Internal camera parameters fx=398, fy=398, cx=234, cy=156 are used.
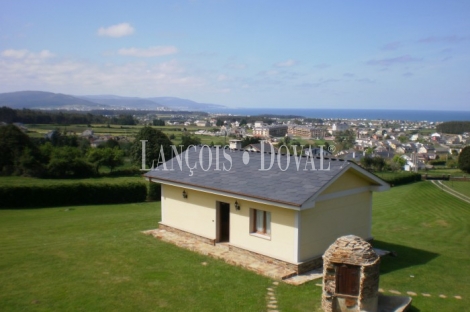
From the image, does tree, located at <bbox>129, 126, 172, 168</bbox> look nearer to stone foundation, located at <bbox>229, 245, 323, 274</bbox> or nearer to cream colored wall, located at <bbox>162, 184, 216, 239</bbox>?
cream colored wall, located at <bbox>162, 184, 216, 239</bbox>

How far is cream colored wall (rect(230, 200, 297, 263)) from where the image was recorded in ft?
37.5

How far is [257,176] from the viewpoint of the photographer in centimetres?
1319

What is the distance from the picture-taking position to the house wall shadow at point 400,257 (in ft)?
40.3

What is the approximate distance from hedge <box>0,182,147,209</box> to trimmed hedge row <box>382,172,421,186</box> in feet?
93.9

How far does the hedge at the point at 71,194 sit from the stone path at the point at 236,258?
1451cm

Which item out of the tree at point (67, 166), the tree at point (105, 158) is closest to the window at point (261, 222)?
the tree at point (67, 166)

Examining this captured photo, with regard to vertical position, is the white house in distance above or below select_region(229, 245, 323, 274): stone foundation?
above

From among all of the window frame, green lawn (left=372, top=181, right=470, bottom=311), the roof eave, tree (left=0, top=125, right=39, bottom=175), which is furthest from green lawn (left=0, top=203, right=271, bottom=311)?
tree (left=0, top=125, right=39, bottom=175)

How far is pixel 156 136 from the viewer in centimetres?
5469

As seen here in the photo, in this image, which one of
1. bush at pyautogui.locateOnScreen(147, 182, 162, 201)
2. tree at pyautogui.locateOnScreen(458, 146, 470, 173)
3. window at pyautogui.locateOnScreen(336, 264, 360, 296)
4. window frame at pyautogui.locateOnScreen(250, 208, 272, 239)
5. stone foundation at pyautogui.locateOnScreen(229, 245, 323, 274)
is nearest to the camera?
window at pyautogui.locateOnScreen(336, 264, 360, 296)

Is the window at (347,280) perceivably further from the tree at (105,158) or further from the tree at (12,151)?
the tree at (105,158)

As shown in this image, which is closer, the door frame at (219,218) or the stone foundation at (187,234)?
the door frame at (219,218)

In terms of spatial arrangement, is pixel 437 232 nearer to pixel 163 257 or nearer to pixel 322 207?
pixel 322 207

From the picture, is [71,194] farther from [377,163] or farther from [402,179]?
[377,163]
